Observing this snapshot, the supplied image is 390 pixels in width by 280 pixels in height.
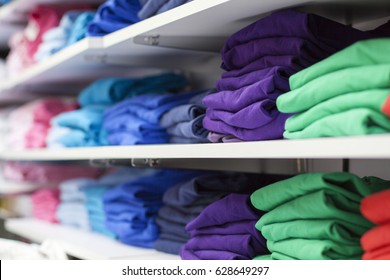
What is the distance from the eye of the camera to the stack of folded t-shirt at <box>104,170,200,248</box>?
5.90ft

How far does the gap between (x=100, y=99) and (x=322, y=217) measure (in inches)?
46.8

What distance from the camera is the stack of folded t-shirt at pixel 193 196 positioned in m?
1.52

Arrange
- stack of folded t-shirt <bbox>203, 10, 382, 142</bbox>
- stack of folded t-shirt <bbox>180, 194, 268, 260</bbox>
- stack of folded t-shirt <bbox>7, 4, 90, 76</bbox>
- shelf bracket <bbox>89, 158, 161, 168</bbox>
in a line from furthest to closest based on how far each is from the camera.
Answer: stack of folded t-shirt <bbox>7, 4, 90, 76</bbox> < shelf bracket <bbox>89, 158, 161, 168</bbox> < stack of folded t-shirt <bbox>180, 194, 268, 260</bbox> < stack of folded t-shirt <bbox>203, 10, 382, 142</bbox>

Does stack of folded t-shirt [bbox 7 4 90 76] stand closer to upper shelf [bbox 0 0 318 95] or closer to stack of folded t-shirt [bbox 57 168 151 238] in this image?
upper shelf [bbox 0 0 318 95]

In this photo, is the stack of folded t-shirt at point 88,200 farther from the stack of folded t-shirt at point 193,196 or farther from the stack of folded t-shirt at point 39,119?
the stack of folded t-shirt at point 193,196

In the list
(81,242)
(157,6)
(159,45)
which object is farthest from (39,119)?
(157,6)

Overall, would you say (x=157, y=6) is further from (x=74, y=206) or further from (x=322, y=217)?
(x=74, y=206)

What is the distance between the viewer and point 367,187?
1.07m

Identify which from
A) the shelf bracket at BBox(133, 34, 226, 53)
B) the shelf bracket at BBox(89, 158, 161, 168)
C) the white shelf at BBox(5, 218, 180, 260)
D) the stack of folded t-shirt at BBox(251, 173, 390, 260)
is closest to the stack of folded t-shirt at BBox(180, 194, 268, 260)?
the stack of folded t-shirt at BBox(251, 173, 390, 260)

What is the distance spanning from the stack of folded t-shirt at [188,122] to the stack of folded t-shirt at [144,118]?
5 cm

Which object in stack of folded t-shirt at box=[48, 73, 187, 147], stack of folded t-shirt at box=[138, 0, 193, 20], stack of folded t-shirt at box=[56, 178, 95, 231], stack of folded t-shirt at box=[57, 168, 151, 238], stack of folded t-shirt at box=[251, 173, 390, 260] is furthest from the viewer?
stack of folded t-shirt at box=[56, 178, 95, 231]

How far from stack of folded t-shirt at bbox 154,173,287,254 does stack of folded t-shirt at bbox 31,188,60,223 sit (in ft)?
3.13

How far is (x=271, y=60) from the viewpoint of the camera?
1223 mm
